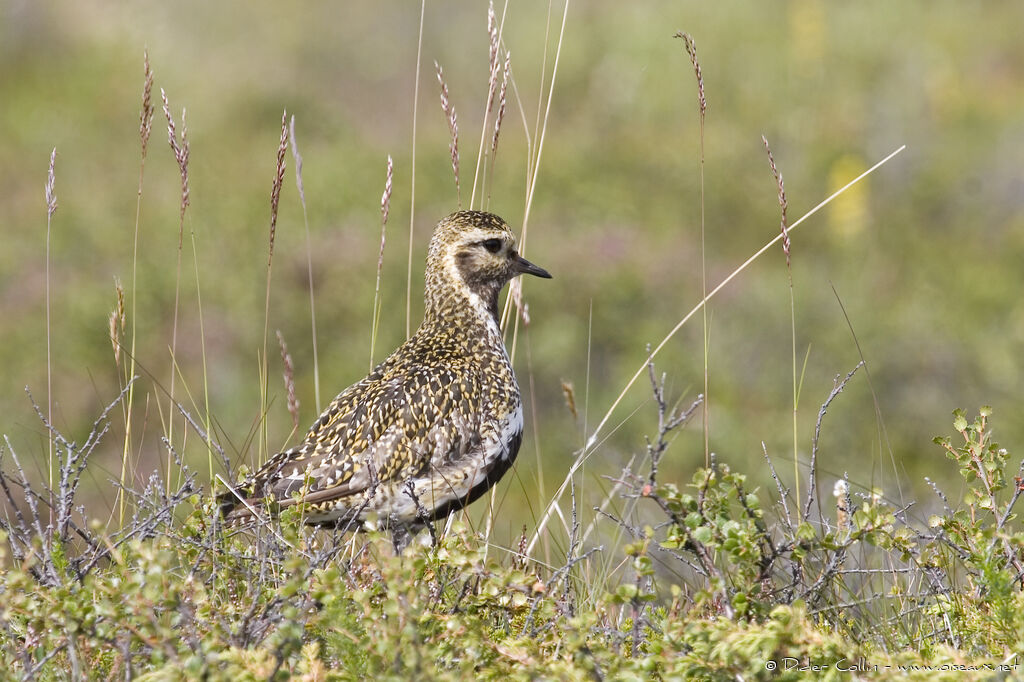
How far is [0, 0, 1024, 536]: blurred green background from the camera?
36.9 feet

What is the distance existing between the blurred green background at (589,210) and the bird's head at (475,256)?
2362 millimetres

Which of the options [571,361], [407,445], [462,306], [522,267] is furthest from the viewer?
[571,361]

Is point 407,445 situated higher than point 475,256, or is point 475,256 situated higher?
point 475,256

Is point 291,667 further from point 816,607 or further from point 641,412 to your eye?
point 641,412

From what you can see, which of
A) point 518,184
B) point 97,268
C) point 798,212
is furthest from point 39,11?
point 798,212

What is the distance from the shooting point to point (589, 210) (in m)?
14.2

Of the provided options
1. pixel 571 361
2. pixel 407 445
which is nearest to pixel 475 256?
pixel 407 445

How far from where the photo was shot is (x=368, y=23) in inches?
857

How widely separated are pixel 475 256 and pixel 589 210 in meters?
8.75

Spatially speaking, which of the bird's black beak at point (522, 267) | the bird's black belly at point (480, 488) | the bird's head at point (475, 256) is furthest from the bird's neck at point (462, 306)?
the bird's black belly at point (480, 488)

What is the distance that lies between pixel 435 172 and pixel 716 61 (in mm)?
5360

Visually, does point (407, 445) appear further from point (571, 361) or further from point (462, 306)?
point (571, 361)

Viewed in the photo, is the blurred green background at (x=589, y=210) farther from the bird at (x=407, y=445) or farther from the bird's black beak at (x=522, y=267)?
the bird at (x=407, y=445)

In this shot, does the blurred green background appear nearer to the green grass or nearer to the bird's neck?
the green grass
